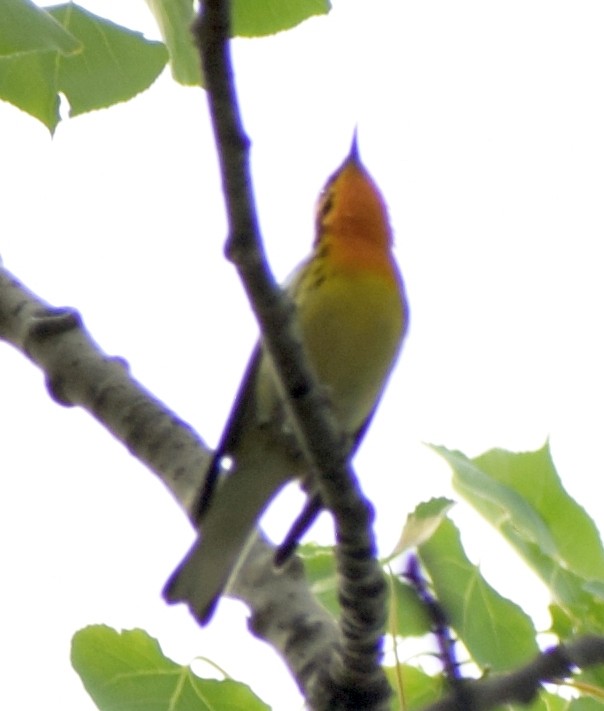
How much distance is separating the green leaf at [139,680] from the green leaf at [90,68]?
1168 millimetres

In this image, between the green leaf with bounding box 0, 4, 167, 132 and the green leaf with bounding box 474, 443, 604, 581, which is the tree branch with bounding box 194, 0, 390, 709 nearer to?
the green leaf with bounding box 474, 443, 604, 581

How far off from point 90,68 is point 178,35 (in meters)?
0.36

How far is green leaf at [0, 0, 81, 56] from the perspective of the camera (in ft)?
6.68

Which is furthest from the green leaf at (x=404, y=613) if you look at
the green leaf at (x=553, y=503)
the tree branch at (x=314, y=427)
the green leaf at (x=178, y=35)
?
the green leaf at (x=178, y=35)

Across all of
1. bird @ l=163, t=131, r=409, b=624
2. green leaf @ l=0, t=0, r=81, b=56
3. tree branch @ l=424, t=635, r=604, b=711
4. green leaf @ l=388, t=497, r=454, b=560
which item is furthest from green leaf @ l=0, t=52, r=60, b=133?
tree branch @ l=424, t=635, r=604, b=711

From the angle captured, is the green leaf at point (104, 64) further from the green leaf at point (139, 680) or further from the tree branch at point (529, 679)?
the tree branch at point (529, 679)

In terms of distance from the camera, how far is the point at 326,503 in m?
2.13

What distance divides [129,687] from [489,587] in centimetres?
79

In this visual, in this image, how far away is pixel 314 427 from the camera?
2.01 meters

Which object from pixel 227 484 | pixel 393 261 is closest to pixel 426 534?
pixel 227 484

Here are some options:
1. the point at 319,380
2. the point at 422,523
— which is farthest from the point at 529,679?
the point at 319,380

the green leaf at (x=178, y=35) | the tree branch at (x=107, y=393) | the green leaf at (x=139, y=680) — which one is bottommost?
the green leaf at (x=139, y=680)

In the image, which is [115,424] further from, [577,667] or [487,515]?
[577,667]

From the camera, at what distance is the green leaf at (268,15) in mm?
2672
